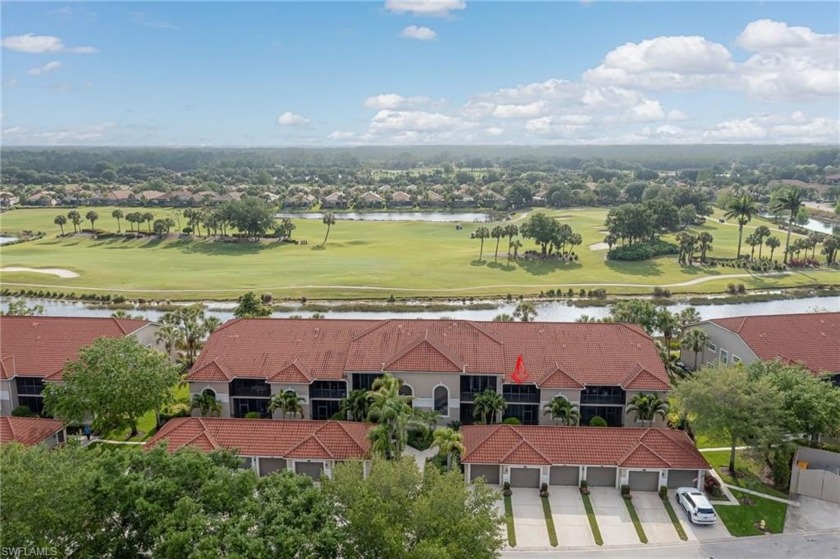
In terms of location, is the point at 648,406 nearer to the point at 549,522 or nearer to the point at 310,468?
the point at 549,522

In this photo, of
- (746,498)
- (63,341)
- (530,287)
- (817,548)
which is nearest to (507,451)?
(746,498)

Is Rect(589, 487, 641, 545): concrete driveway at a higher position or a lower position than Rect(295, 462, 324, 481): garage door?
lower

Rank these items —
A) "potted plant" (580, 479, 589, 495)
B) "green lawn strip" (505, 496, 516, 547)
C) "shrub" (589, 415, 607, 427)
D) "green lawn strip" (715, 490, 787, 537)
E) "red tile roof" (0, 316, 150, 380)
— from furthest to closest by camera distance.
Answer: "red tile roof" (0, 316, 150, 380), "shrub" (589, 415, 607, 427), "potted plant" (580, 479, 589, 495), "green lawn strip" (715, 490, 787, 537), "green lawn strip" (505, 496, 516, 547)

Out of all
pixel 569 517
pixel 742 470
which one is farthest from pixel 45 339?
pixel 742 470

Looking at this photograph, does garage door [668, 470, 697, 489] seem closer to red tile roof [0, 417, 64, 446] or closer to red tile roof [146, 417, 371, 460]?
red tile roof [146, 417, 371, 460]

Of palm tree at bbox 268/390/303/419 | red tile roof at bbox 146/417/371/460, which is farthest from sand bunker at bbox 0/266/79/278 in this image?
red tile roof at bbox 146/417/371/460

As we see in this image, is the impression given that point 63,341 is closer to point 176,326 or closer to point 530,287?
point 176,326
